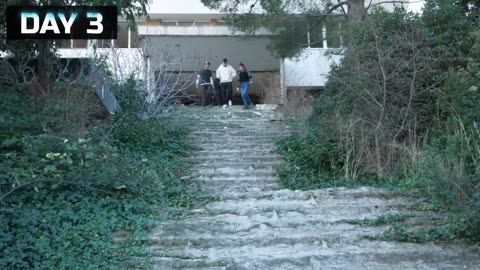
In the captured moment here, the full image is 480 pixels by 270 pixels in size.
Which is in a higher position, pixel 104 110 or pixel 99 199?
pixel 104 110

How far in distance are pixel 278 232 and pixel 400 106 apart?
12.6ft

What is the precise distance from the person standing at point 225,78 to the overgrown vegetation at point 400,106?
25.5 feet

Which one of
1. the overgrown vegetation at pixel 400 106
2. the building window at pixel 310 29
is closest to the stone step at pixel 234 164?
the overgrown vegetation at pixel 400 106

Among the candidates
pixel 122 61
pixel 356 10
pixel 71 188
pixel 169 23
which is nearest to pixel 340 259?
pixel 71 188

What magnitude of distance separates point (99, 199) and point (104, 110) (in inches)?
207

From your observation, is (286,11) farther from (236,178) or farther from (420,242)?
(420,242)

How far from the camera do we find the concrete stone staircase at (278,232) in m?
5.98

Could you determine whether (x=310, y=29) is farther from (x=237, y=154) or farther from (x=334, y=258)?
(x=334, y=258)

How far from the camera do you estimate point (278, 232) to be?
679 cm

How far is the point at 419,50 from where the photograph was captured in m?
9.64

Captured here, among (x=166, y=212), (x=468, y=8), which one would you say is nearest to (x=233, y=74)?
(x=468, y=8)

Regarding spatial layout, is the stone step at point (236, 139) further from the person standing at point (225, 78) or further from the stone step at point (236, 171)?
the person standing at point (225, 78)

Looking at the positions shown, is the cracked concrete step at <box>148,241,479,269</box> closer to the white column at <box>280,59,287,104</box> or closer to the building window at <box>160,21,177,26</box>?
the white column at <box>280,59,287,104</box>

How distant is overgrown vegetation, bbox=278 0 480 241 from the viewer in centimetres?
874
